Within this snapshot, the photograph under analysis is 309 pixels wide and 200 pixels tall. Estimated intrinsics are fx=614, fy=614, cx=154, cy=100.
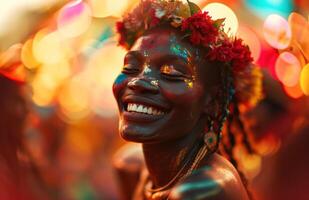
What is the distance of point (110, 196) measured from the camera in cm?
561

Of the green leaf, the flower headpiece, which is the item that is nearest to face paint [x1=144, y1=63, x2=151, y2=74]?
the flower headpiece

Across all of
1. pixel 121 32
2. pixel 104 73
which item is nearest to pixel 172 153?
pixel 121 32

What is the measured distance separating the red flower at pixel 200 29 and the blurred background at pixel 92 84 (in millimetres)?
526

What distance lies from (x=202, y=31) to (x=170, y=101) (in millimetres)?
383

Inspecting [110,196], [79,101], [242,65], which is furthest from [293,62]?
[79,101]

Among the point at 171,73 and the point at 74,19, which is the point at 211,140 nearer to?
the point at 171,73

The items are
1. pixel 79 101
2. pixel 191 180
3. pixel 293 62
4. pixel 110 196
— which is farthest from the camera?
pixel 79 101

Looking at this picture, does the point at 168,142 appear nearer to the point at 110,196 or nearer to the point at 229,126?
the point at 229,126

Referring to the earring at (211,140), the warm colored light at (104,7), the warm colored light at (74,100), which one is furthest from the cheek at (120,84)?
the warm colored light at (74,100)

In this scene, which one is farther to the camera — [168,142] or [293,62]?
Result: [293,62]

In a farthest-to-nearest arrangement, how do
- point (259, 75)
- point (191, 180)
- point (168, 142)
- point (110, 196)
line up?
point (110, 196)
point (259, 75)
point (168, 142)
point (191, 180)

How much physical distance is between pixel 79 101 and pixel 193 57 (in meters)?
4.46

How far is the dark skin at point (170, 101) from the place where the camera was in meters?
2.87

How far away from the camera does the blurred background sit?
414cm
